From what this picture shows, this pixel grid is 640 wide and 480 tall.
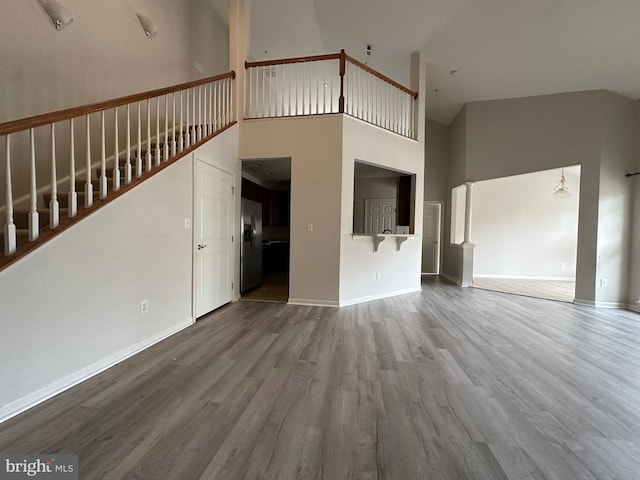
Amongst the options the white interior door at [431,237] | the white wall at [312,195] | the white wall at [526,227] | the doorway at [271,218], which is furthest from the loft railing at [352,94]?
the white wall at [526,227]

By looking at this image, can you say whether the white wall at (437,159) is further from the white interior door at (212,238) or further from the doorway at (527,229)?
the white interior door at (212,238)

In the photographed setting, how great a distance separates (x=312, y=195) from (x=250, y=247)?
1515 millimetres

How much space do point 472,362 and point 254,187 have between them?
5207 mm

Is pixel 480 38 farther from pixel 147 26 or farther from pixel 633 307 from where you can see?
pixel 633 307

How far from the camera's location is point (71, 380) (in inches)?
77.0

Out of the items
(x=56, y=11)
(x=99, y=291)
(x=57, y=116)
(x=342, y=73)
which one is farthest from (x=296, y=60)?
(x=99, y=291)

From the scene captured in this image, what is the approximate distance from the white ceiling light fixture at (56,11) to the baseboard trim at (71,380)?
3052mm

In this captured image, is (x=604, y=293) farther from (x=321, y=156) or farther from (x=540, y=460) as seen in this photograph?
(x=321, y=156)

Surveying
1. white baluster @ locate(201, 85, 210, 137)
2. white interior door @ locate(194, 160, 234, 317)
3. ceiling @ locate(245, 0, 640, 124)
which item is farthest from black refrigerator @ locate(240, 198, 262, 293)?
ceiling @ locate(245, 0, 640, 124)

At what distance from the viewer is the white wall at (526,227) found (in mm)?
7305

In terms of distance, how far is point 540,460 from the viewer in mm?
1357

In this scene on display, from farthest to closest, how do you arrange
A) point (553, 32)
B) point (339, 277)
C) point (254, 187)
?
point (254, 187)
point (339, 277)
point (553, 32)

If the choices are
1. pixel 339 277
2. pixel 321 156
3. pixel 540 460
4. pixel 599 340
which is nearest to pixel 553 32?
pixel 321 156

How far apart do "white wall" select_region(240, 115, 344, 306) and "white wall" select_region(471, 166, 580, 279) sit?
5170 millimetres
